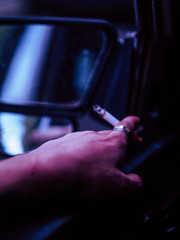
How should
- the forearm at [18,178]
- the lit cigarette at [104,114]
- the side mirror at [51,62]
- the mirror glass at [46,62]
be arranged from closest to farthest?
the forearm at [18,178]
the lit cigarette at [104,114]
the side mirror at [51,62]
the mirror glass at [46,62]

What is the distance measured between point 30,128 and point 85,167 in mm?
1674

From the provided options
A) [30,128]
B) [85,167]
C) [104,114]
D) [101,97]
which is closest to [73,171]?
[85,167]

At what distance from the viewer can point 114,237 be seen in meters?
0.67

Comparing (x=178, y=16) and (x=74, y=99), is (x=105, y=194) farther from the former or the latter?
(x=74, y=99)

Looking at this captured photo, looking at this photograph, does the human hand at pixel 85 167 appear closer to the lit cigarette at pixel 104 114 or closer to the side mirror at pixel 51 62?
the lit cigarette at pixel 104 114

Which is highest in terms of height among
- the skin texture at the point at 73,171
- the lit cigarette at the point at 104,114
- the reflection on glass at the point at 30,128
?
the lit cigarette at the point at 104,114

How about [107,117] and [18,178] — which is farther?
[107,117]

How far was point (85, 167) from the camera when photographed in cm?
59

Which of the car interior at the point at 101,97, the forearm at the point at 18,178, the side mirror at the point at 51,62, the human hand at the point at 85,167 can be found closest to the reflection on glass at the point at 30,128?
the car interior at the point at 101,97

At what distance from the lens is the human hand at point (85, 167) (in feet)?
1.78

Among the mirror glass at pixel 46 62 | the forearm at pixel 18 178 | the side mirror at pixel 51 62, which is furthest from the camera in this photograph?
the mirror glass at pixel 46 62

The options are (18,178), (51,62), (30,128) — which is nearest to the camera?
(18,178)

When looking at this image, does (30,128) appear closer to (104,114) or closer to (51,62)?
(51,62)

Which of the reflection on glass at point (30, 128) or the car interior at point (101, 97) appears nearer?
the car interior at point (101, 97)
